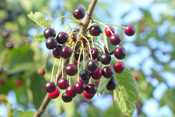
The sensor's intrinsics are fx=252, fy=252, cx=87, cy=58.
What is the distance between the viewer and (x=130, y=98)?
1.57 m

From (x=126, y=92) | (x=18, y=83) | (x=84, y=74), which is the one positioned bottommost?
(x=18, y=83)

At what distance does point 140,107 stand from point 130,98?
2.92 m

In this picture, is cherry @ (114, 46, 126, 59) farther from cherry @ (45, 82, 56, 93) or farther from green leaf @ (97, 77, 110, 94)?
cherry @ (45, 82, 56, 93)

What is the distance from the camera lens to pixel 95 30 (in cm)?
144

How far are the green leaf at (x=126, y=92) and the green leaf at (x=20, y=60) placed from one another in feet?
4.89

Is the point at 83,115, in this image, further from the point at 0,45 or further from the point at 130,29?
the point at 130,29

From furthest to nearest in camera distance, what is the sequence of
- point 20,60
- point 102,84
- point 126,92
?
point 20,60
point 126,92
point 102,84

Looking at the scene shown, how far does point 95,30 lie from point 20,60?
1595 mm

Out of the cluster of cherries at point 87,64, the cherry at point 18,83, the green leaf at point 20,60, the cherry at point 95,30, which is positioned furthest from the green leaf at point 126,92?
the cherry at point 18,83

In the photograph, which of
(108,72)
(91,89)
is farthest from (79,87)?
(108,72)

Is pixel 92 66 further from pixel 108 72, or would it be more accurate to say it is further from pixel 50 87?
pixel 50 87

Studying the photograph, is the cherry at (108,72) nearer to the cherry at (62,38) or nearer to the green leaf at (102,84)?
the green leaf at (102,84)

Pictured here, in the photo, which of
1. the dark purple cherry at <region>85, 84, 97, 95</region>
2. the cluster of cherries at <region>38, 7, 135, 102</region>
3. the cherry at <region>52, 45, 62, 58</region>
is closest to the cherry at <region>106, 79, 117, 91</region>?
the cluster of cherries at <region>38, 7, 135, 102</region>

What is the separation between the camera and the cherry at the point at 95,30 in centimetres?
144
